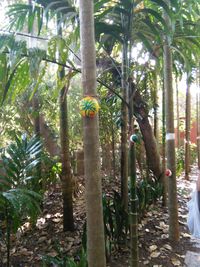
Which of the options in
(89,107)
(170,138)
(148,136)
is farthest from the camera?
(148,136)

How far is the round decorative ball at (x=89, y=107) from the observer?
1.48 metres

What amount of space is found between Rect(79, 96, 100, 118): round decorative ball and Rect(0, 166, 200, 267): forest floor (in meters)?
1.90

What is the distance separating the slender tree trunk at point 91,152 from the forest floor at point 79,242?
1.49m

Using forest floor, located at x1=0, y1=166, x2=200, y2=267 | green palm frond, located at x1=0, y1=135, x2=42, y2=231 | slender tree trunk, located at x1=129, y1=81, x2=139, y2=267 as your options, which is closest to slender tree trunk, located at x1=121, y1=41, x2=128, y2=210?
slender tree trunk, located at x1=129, y1=81, x2=139, y2=267

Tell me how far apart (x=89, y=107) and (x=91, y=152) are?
9.0 inches

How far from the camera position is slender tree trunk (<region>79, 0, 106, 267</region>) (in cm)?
149

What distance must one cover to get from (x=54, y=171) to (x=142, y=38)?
2.73 meters

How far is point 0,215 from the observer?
2.72m

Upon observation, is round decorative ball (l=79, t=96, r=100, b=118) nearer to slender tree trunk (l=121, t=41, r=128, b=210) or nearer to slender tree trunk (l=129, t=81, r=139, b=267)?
slender tree trunk (l=129, t=81, r=139, b=267)

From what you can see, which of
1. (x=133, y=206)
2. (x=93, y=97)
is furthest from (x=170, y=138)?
(x=93, y=97)

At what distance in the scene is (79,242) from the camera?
331 cm

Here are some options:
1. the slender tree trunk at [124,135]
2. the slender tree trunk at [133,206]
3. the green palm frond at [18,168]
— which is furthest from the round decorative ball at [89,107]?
the green palm frond at [18,168]

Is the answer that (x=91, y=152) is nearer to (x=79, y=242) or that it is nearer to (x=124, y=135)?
(x=124, y=135)

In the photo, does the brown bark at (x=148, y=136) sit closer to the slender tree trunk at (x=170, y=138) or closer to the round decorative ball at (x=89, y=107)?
the slender tree trunk at (x=170, y=138)
